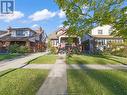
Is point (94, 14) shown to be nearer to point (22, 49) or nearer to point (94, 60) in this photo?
point (94, 60)

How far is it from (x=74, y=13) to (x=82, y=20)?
0.73m

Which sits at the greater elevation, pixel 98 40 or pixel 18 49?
pixel 98 40

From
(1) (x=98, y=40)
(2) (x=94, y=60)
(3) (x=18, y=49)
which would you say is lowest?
(2) (x=94, y=60)

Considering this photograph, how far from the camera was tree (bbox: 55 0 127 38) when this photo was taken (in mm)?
13307

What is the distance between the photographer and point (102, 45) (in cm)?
4584

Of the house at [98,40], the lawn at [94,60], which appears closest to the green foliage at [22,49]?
the house at [98,40]

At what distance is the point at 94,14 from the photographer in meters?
13.9

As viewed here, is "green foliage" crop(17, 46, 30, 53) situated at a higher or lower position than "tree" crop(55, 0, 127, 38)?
lower

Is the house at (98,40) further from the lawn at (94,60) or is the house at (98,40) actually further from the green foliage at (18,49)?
the lawn at (94,60)

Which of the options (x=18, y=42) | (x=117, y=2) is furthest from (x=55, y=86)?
(x=18, y=42)

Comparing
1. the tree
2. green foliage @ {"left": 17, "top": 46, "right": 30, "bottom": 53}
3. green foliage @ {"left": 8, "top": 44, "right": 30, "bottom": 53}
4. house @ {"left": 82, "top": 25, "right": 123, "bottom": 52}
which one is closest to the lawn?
the tree

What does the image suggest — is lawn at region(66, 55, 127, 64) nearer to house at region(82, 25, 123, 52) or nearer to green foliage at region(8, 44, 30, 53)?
house at region(82, 25, 123, 52)

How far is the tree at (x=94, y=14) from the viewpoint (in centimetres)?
1331

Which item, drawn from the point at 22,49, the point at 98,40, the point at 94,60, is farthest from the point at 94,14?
the point at 98,40
